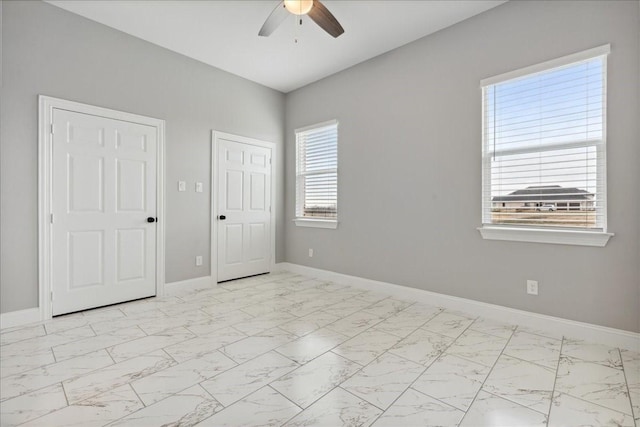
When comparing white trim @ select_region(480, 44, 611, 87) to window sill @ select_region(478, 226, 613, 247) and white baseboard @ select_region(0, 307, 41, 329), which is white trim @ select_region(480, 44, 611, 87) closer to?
window sill @ select_region(478, 226, 613, 247)

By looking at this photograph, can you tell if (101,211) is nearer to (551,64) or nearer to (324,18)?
(324,18)

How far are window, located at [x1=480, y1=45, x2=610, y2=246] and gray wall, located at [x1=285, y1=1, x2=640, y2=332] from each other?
9cm

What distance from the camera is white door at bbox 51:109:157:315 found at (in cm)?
304

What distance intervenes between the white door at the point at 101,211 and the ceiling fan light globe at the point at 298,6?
2.22 meters

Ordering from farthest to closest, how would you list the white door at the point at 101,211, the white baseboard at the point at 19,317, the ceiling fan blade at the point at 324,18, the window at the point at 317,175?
1. the window at the point at 317,175
2. the white door at the point at 101,211
3. the white baseboard at the point at 19,317
4. the ceiling fan blade at the point at 324,18

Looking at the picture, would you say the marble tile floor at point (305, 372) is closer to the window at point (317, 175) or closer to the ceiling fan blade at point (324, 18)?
the window at point (317, 175)

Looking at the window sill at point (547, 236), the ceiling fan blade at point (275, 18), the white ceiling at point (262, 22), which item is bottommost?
the window sill at point (547, 236)

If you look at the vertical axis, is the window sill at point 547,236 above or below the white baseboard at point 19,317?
above

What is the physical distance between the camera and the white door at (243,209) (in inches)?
173

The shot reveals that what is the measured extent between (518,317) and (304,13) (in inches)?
127

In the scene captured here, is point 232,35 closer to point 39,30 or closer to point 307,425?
point 39,30

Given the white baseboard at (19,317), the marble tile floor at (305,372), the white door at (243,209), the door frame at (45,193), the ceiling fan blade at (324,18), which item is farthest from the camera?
the white door at (243,209)

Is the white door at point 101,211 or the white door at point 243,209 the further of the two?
the white door at point 243,209

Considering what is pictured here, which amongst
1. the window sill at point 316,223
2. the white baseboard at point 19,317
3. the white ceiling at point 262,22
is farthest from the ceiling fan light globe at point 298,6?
the white baseboard at point 19,317
